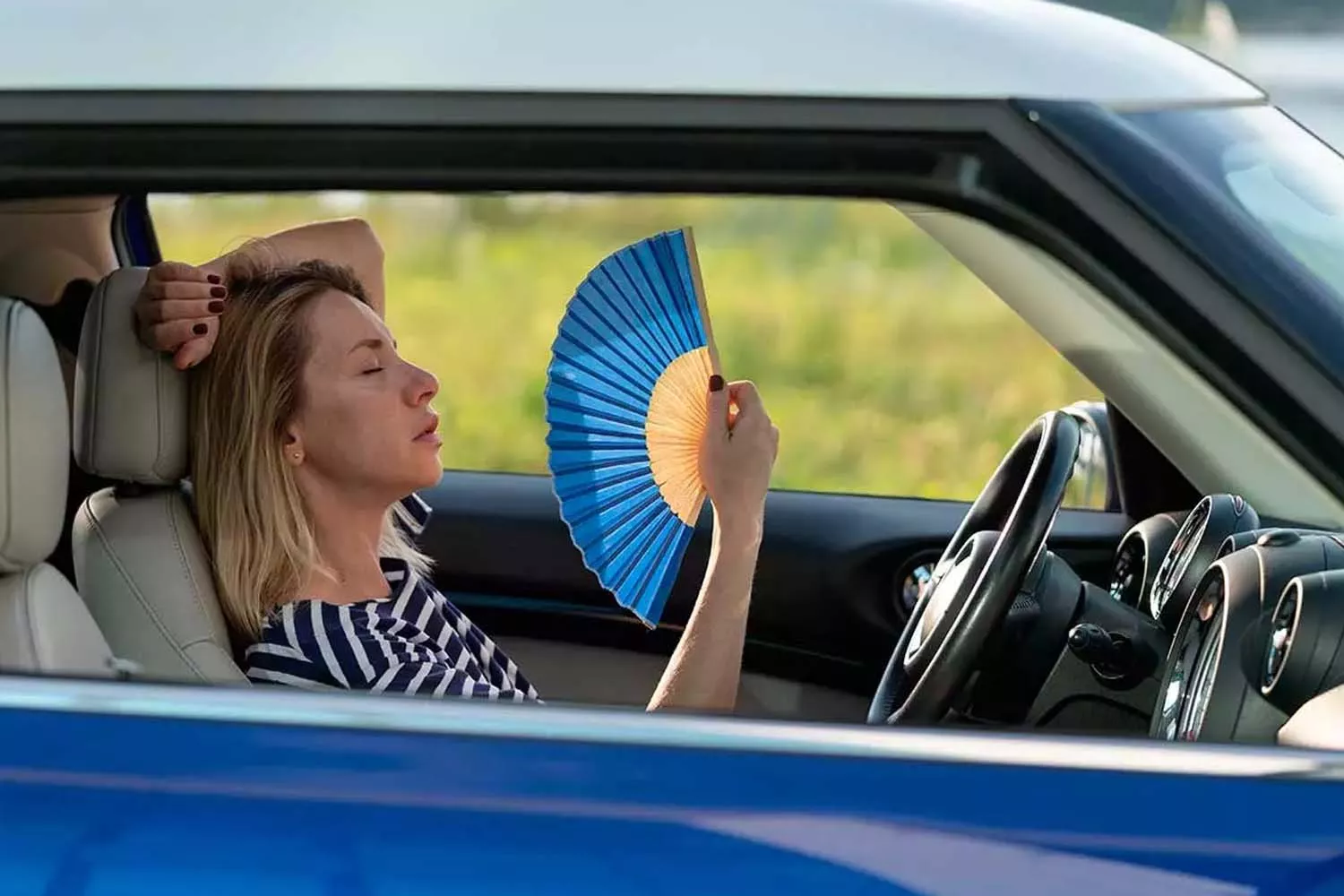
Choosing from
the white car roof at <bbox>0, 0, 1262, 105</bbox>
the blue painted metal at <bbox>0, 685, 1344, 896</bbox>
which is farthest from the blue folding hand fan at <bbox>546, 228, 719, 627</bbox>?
the blue painted metal at <bbox>0, 685, 1344, 896</bbox>

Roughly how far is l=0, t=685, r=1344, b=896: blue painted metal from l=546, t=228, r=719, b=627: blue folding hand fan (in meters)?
0.63

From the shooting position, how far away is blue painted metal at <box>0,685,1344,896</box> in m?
1.37

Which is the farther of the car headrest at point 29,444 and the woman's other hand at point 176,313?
the woman's other hand at point 176,313

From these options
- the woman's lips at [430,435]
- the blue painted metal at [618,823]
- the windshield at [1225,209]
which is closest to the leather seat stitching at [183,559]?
the woman's lips at [430,435]

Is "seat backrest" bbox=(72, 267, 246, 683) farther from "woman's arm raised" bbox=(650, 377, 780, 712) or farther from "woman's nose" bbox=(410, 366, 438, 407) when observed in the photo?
"woman's arm raised" bbox=(650, 377, 780, 712)

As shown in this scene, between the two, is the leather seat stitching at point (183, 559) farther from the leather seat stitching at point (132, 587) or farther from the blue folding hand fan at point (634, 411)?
the blue folding hand fan at point (634, 411)

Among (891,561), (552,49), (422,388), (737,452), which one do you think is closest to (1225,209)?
(552,49)

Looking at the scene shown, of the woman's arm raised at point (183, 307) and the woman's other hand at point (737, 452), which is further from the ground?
the woman's arm raised at point (183, 307)

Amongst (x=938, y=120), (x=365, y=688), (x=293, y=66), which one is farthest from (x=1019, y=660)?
(x=293, y=66)

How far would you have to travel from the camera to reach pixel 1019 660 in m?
2.21

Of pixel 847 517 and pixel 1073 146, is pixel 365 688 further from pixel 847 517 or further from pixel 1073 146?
pixel 847 517

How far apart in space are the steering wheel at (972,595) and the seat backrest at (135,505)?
77 centimetres

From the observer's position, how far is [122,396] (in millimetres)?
2164

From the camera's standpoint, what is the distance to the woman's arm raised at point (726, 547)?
2.02 m
